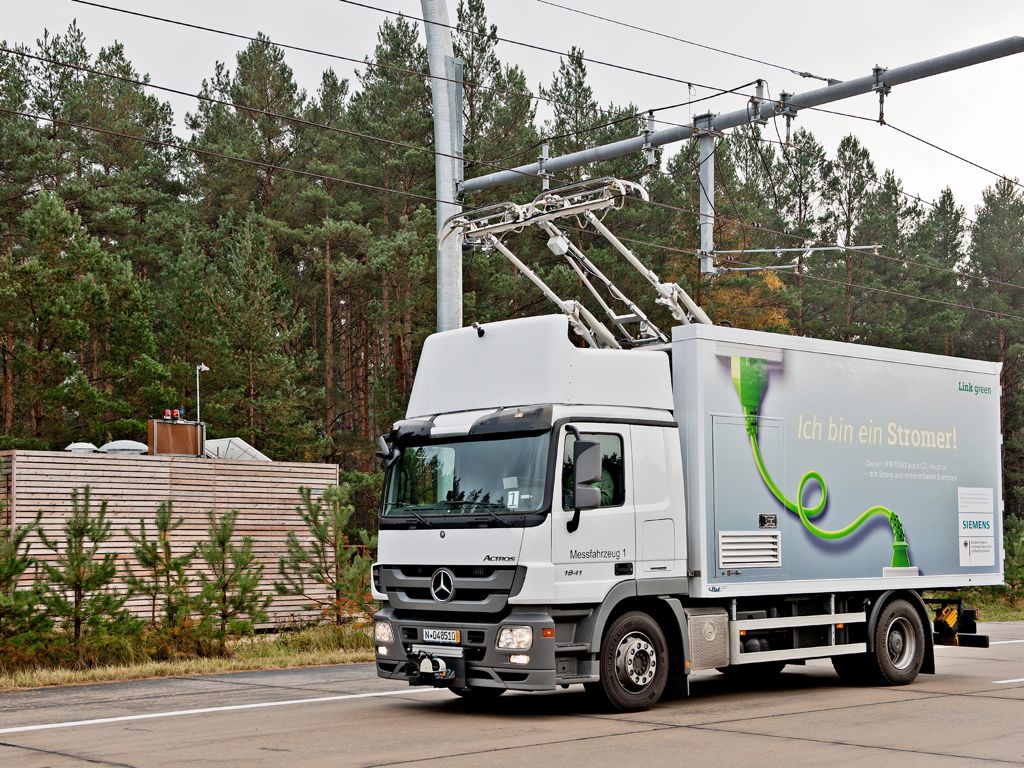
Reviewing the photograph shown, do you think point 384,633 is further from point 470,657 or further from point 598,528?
point 598,528

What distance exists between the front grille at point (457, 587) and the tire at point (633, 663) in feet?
3.44

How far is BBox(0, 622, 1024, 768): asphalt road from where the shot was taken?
30.8 ft

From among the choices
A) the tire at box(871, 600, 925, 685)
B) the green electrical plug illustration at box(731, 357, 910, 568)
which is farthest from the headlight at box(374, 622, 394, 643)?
the tire at box(871, 600, 925, 685)

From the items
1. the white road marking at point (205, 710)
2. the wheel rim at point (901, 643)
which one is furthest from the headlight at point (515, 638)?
the wheel rim at point (901, 643)

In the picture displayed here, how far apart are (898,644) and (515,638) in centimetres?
524

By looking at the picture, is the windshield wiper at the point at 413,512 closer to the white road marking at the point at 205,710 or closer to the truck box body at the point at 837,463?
the white road marking at the point at 205,710

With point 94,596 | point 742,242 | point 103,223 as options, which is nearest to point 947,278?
point 742,242

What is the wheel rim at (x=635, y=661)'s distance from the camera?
11.5 m

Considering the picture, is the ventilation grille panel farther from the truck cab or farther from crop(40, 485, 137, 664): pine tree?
crop(40, 485, 137, 664): pine tree

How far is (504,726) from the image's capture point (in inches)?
434

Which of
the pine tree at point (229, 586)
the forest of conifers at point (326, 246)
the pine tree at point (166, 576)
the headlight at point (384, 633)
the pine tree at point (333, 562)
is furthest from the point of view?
the forest of conifers at point (326, 246)

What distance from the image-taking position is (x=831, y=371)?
13.5m

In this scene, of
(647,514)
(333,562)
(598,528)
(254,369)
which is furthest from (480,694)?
(254,369)

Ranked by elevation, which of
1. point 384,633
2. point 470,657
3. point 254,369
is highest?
point 254,369
